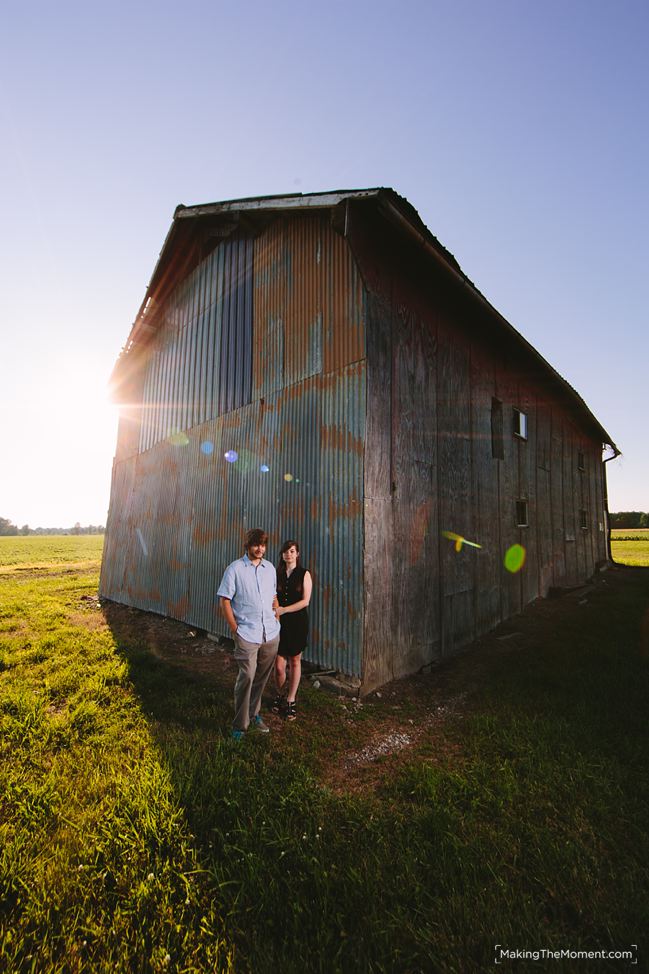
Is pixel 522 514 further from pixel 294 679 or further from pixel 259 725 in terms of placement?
pixel 259 725

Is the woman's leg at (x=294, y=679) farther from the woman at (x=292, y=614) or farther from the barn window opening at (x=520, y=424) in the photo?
the barn window opening at (x=520, y=424)

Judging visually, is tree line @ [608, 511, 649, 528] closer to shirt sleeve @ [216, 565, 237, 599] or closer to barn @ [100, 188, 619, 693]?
barn @ [100, 188, 619, 693]

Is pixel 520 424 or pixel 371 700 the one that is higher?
pixel 520 424

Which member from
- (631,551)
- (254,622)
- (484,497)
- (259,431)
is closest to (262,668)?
(254,622)

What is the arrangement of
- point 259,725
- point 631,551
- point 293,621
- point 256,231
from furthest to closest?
point 631,551 < point 256,231 < point 293,621 < point 259,725

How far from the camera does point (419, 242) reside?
5.79 m

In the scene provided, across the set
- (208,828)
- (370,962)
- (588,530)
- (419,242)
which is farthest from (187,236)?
(588,530)

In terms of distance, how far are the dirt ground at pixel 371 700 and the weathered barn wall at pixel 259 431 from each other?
48 cm

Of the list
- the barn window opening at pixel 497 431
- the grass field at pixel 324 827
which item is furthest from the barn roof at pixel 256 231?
the grass field at pixel 324 827

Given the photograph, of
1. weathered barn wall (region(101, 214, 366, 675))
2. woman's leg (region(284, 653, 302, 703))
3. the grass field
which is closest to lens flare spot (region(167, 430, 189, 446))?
weathered barn wall (region(101, 214, 366, 675))

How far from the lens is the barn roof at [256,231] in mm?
5461

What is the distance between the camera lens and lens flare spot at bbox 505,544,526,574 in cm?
933

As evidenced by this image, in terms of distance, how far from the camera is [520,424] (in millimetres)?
10500

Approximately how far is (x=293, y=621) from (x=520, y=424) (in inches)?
331
